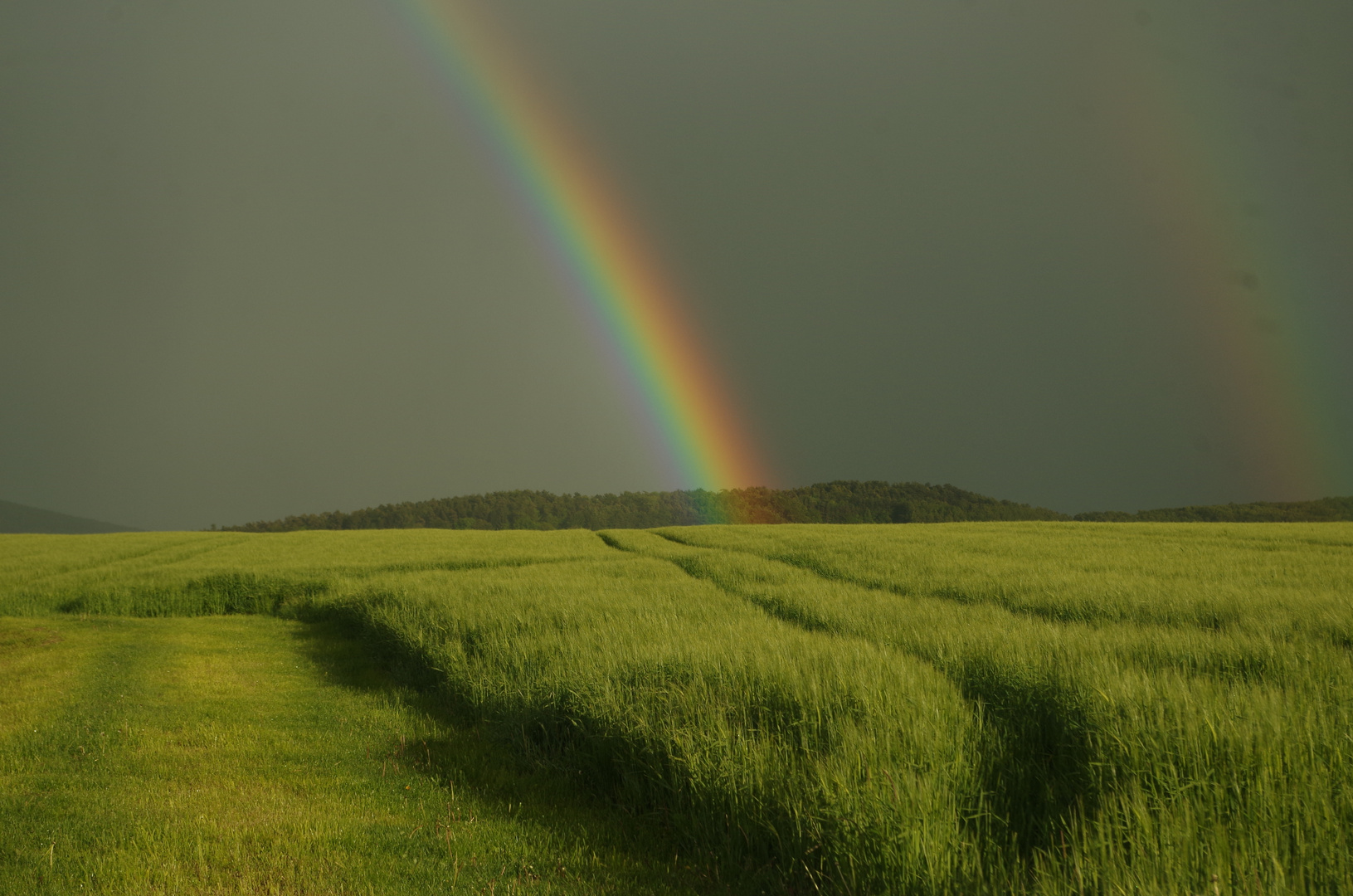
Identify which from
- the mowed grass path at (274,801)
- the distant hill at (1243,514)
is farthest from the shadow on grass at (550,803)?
the distant hill at (1243,514)

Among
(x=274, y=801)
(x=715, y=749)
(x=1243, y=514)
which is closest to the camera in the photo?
(x=715, y=749)

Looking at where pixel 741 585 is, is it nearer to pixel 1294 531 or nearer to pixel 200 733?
pixel 200 733

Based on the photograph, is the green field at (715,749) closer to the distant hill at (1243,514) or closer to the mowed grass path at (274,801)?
the mowed grass path at (274,801)

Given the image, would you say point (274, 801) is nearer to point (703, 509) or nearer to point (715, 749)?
point (715, 749)

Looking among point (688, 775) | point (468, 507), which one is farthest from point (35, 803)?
point (468, 507)

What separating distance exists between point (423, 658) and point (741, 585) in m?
7.68

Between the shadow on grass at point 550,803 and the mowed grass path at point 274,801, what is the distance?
0.02m

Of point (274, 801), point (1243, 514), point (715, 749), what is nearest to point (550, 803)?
point (715, 749)

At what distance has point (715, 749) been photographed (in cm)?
532

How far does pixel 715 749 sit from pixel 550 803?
166 cm

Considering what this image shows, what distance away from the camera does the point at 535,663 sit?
8.45m

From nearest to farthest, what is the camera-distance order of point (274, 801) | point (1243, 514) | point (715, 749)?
1. point (715, 749)
2. point (274, 801)
3. point (1243, 514)

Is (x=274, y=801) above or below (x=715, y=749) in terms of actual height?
below

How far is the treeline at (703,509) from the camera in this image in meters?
A: 92.9
